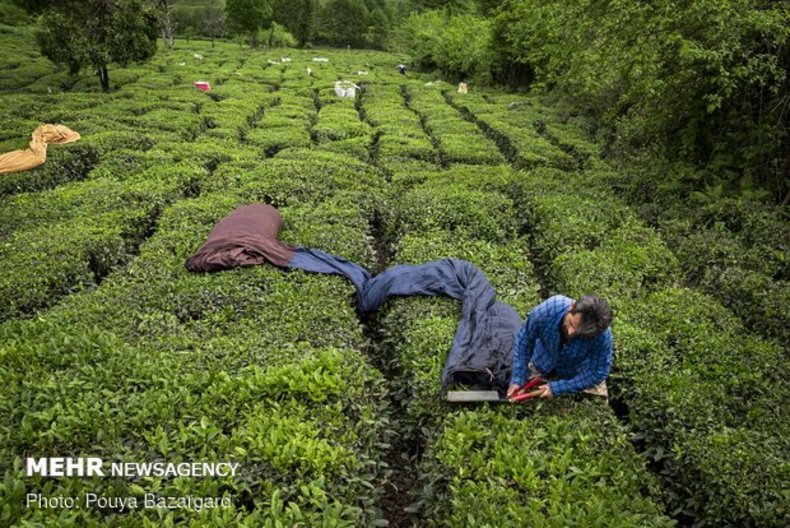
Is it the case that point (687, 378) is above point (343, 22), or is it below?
below

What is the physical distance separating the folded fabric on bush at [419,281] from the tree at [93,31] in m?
17.5

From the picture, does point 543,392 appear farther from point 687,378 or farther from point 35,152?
point 35,152

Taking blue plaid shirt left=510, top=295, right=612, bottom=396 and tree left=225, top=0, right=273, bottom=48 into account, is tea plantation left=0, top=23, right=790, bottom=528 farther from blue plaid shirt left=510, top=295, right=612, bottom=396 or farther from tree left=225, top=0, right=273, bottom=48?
tree left=225, top=0, right=273, bottom=48

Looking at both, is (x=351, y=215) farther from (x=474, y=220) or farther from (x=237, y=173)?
(x=237, y=173)

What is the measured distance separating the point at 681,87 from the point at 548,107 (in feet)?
44.7

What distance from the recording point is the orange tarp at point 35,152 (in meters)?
10.7

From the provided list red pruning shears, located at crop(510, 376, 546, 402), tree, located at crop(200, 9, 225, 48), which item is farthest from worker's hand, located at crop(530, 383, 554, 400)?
tree, located at crop(200, 9, 225, 48)

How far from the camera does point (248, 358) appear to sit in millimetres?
4969

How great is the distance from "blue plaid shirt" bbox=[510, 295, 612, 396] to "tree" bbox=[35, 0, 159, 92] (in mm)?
22262

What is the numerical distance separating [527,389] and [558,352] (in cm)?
46

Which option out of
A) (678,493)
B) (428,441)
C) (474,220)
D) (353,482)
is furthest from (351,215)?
(678,493)

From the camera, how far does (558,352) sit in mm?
4727

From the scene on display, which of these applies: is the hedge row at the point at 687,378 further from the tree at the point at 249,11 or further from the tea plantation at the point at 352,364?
the tree at the point at 249,11

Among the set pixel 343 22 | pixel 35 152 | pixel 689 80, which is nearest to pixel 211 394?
pixel 35 152
